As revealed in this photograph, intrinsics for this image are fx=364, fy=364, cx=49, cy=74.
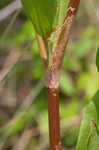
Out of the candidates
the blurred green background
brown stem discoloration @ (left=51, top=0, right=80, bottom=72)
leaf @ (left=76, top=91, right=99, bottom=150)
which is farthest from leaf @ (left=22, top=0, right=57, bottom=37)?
the blurred green background

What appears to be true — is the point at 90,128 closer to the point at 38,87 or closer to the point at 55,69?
the point at 55,69

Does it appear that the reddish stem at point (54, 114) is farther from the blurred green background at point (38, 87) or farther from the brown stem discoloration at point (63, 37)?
the blurred green background at point (38, 87)

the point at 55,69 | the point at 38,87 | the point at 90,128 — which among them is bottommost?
the point at 38,87

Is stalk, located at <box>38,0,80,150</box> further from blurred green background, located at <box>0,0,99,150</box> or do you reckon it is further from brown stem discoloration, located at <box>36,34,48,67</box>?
blurred green background, located at <box>0,0,99,150</box>

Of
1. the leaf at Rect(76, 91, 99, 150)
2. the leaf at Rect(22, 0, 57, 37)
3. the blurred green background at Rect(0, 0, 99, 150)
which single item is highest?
the leaf at Rect(22, 0, 57, 37)

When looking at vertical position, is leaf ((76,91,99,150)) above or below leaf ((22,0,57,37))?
below

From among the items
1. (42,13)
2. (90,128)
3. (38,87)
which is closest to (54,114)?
(90,128)
